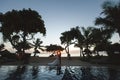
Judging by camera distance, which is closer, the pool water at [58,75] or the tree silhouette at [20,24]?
the pool water at [58,75]

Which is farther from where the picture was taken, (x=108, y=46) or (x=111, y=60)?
(x=108, y=46)

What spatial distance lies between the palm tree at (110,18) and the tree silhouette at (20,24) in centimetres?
1631

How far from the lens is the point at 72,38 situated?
66.6 meters

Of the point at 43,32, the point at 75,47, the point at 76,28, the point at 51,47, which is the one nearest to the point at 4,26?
the point at 43,32

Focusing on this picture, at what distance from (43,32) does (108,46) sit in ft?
58.4

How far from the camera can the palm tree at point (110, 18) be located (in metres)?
39.9

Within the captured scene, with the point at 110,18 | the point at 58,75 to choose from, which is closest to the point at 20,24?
the point at 110,18

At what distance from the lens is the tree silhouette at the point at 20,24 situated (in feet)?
163

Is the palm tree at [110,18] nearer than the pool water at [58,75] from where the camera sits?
No

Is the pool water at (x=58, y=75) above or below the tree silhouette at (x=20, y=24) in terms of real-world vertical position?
below

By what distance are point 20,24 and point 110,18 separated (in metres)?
20.5

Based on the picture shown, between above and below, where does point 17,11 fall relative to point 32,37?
above

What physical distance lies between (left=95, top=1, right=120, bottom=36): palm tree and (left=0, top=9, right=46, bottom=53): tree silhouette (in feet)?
53.5

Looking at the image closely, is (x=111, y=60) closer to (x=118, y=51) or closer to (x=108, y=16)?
(x=118, y=51)
